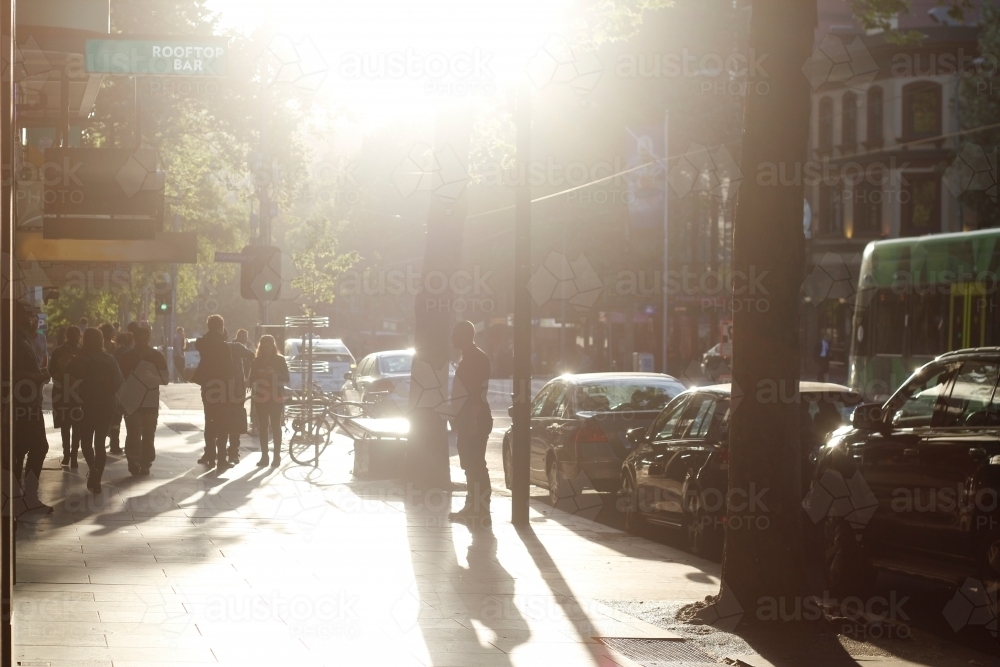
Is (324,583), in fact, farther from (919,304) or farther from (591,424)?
(919,304)

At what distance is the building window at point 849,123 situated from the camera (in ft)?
200

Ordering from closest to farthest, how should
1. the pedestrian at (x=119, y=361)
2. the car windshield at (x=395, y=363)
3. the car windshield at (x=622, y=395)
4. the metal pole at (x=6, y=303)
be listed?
the metal pole at (x=6, y=303)
the car windshield at (x=622, y=395)
the pedestrian at (x=119, y=361)
the car windshield at (x=395, y=363)

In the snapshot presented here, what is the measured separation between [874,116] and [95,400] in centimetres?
5014

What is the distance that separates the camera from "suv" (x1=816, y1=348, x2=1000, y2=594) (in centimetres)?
859

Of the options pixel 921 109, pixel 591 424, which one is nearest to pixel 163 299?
pixel 921 109

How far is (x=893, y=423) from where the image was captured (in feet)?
32.0

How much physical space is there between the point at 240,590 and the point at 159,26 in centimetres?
2514

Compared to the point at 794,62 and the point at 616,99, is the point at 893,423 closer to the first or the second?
the point at 794,62

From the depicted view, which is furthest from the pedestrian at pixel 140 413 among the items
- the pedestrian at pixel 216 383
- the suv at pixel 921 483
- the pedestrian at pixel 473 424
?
the suv at pixel 921 483

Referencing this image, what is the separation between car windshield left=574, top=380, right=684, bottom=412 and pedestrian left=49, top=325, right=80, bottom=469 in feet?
18.4

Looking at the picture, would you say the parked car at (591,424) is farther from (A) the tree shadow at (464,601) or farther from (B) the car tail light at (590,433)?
(A) the tree shadow at (464,601)

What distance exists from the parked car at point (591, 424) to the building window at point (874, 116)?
46071 millimetres

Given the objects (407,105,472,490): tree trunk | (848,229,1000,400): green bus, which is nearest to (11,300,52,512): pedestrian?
(407,105,472,490): tree trunk

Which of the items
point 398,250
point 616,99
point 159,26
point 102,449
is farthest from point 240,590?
point 398,250
